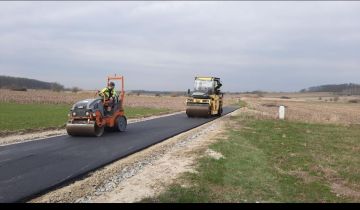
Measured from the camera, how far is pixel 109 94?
59.3ft

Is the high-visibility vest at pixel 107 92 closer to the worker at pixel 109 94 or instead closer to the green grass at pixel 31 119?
the worker at pixel 109 94

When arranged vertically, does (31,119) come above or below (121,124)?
below

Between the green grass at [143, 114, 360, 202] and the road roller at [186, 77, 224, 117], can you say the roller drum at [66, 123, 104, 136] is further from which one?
the road roller at [186, 77, 224, 117]

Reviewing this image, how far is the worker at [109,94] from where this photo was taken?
1794 cm

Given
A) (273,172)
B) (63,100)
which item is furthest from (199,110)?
(63,100)

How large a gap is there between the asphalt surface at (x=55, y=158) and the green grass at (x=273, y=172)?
2.27 meters

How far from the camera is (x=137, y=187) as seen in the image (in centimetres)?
852

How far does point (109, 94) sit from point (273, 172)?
9.43 metres

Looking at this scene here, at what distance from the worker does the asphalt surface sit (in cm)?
126

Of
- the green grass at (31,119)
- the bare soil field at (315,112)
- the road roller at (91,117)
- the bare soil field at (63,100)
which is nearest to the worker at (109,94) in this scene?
the road roller at (91,117)

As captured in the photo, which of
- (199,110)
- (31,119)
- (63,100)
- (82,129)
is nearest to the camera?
(82,129)

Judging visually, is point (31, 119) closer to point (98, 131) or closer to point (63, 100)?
point (98, 131)
